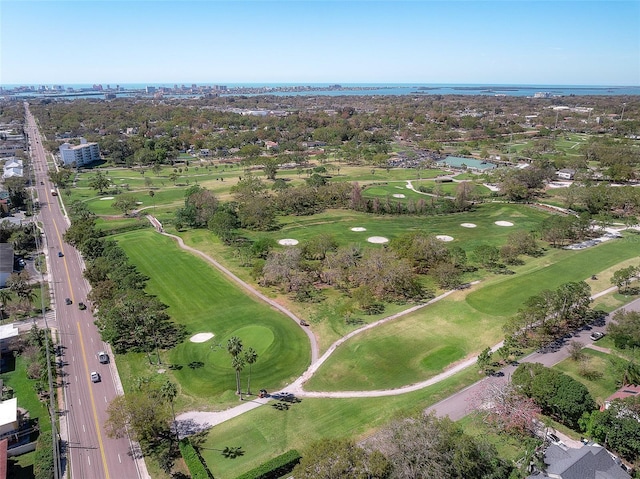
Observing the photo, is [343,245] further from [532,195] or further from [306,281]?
[532,195]

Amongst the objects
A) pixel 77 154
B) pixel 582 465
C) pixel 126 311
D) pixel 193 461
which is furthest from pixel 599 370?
pixel 77 154

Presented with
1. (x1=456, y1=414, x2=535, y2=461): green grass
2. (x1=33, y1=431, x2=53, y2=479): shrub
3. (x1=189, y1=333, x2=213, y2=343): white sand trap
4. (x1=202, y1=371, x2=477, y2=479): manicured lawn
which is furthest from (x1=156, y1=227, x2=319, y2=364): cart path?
(x1=33, y1=431, x2=53, y2=479): shrub

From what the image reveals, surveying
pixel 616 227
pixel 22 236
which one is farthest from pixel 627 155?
pixel 22 236

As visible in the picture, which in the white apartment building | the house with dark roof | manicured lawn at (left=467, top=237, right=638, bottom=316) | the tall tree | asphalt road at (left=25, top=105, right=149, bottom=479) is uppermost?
the white apartment building

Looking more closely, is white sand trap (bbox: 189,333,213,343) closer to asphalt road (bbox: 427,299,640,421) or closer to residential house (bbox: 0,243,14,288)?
asphalt road (bbox: 427,299,640,421)

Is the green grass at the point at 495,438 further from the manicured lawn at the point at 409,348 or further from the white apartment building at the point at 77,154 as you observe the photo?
the white apartment building at the point at 77,154

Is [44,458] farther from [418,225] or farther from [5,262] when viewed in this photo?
[418,225]

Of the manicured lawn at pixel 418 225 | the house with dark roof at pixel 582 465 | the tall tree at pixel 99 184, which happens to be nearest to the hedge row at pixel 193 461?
the house with dark roof at pixel 582 465

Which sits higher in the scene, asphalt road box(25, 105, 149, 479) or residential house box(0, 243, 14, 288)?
residential house box(0, 243, 14, 288)
